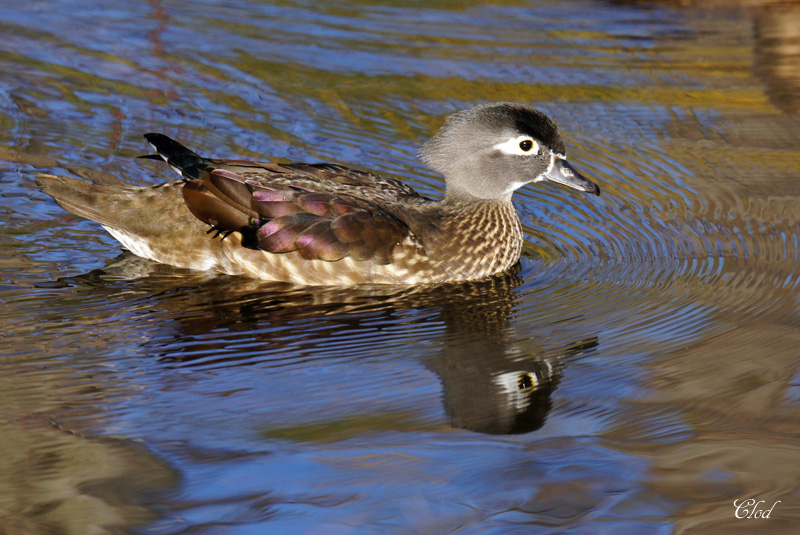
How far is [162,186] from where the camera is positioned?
671 cm

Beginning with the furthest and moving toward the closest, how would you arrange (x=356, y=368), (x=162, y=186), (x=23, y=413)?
(x=162, y=186) < (x=356, y=368) < (x=23, y=413)

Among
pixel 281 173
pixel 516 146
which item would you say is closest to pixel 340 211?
pixel 281 173

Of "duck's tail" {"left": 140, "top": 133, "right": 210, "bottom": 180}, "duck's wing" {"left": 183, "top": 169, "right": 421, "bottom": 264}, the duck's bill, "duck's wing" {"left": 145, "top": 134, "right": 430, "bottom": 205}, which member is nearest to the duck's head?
the duck's bill

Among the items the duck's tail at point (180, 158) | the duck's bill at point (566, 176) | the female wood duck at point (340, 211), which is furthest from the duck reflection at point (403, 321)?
the duck's bill at point (566, 176)

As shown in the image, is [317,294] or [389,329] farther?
[317,294]

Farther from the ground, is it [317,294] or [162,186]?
[162,186]

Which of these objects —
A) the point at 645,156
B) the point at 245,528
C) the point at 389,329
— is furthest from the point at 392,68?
the point at 245,528

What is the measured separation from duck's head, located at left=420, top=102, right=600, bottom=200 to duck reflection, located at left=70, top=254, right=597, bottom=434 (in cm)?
71

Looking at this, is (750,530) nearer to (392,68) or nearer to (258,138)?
(258,138)

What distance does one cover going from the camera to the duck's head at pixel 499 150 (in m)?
6.65

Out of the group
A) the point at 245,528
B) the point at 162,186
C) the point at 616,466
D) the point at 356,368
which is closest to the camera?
the point at 245,528

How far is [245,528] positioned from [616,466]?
1481 millimetres

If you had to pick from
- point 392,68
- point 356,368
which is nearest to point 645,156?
point 392,68

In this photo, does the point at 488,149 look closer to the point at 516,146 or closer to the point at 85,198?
the point at 516,146
